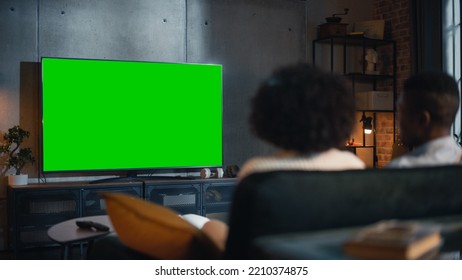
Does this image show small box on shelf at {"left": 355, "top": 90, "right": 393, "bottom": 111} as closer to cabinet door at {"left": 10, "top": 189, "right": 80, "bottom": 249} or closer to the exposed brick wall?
the exposed brick wall

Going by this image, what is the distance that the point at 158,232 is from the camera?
130cm

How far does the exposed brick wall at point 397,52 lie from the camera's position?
5321 millimetres

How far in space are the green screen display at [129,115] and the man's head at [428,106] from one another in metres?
2.97

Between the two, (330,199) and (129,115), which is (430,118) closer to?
(330,199)

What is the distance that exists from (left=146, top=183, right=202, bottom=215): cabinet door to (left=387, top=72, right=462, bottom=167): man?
2.81 metres

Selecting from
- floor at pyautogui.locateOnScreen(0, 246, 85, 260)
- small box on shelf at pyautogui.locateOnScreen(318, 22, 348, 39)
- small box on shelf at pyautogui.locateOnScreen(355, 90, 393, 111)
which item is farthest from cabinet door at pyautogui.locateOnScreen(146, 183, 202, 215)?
small box on shelf at pyautogui.locateOnScreen(318, 22, 348, 39)

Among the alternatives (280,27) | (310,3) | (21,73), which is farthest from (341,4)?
(21,73)

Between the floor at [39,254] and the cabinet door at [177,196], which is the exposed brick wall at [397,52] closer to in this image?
the cabinet door at [177,196]

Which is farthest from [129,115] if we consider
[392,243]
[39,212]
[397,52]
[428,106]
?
[392,243]

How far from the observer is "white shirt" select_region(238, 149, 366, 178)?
1236 millimetres

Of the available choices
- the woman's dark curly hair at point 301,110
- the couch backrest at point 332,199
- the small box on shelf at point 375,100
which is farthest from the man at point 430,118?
the small box on shelf at point 375,100
